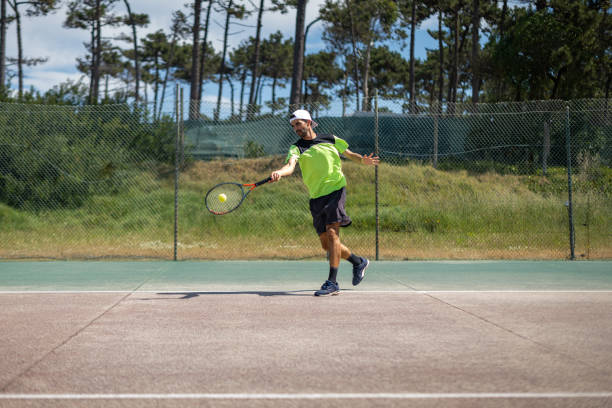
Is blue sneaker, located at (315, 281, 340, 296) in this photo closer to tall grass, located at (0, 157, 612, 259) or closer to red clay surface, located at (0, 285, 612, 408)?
red clay surface, located at (0, 285, 612, 408)

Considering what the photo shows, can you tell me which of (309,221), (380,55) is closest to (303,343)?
(309,221)

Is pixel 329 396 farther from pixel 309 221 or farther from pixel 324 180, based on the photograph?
pixel 309 221

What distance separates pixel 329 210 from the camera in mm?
6227

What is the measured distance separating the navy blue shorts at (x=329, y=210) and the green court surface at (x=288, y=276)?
1.02 m

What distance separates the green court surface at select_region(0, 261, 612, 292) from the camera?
703 cm

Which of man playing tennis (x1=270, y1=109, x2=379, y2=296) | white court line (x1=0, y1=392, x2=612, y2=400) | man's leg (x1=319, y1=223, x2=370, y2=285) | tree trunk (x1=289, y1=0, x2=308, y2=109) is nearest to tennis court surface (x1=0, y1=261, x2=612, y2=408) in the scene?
white court line (x1=0, y1=392, x2=612, y2=400)

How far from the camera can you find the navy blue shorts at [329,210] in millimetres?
6227

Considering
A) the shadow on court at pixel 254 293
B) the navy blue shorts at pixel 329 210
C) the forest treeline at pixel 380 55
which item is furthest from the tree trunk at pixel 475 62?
the shadow on court at pixel 254 293

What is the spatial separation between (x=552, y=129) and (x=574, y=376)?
11.8 metres

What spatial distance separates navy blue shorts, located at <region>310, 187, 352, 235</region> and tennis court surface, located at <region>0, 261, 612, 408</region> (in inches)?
33.0

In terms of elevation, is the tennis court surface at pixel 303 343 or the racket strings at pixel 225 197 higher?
the racket strings at pixel 225 197

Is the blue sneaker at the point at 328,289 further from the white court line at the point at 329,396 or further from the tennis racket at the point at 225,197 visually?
the white court line at the point at 329,396

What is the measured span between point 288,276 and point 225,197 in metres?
1.55

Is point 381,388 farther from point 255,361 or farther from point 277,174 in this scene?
point 277,174
